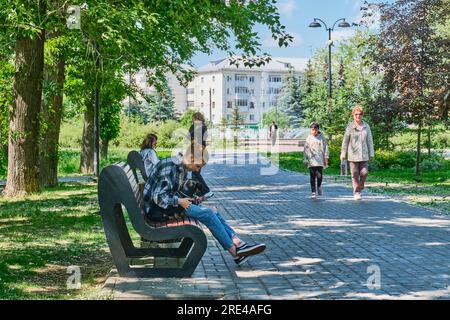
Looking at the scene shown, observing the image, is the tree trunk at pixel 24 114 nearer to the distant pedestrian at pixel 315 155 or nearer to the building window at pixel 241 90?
the distant pedestrian at pixel 315 155

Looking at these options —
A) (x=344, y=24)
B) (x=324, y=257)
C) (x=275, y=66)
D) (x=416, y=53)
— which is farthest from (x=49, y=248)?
(x=275, y=66)

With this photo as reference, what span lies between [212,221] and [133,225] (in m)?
0.98

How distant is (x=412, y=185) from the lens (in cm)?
1966

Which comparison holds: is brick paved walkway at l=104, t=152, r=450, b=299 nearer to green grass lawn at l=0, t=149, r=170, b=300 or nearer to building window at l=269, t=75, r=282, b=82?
green grass lawn at l=0, t=149, r=170, b=300

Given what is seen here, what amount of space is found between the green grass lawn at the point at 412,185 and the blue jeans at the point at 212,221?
6555 millimetres

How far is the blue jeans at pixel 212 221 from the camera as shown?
25.0 ft

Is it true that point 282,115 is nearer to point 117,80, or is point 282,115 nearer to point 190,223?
point 117,80

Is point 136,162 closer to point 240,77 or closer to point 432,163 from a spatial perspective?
point 432,163

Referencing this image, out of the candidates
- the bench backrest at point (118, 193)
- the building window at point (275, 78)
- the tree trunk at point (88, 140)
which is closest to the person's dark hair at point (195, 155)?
the bench backrest at point (118, 193)

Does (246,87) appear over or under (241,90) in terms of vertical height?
over

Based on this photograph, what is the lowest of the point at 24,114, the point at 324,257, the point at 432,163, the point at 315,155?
the point at 324,257

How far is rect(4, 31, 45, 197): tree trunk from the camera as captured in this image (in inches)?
614

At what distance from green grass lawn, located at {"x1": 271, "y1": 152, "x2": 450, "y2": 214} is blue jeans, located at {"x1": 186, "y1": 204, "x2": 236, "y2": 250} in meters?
6.55

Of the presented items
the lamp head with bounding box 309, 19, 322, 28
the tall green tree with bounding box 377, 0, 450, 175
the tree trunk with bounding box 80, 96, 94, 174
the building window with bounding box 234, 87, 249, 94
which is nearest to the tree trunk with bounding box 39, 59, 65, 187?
the tree trunk with bounding box 80, 96, 94, 174
